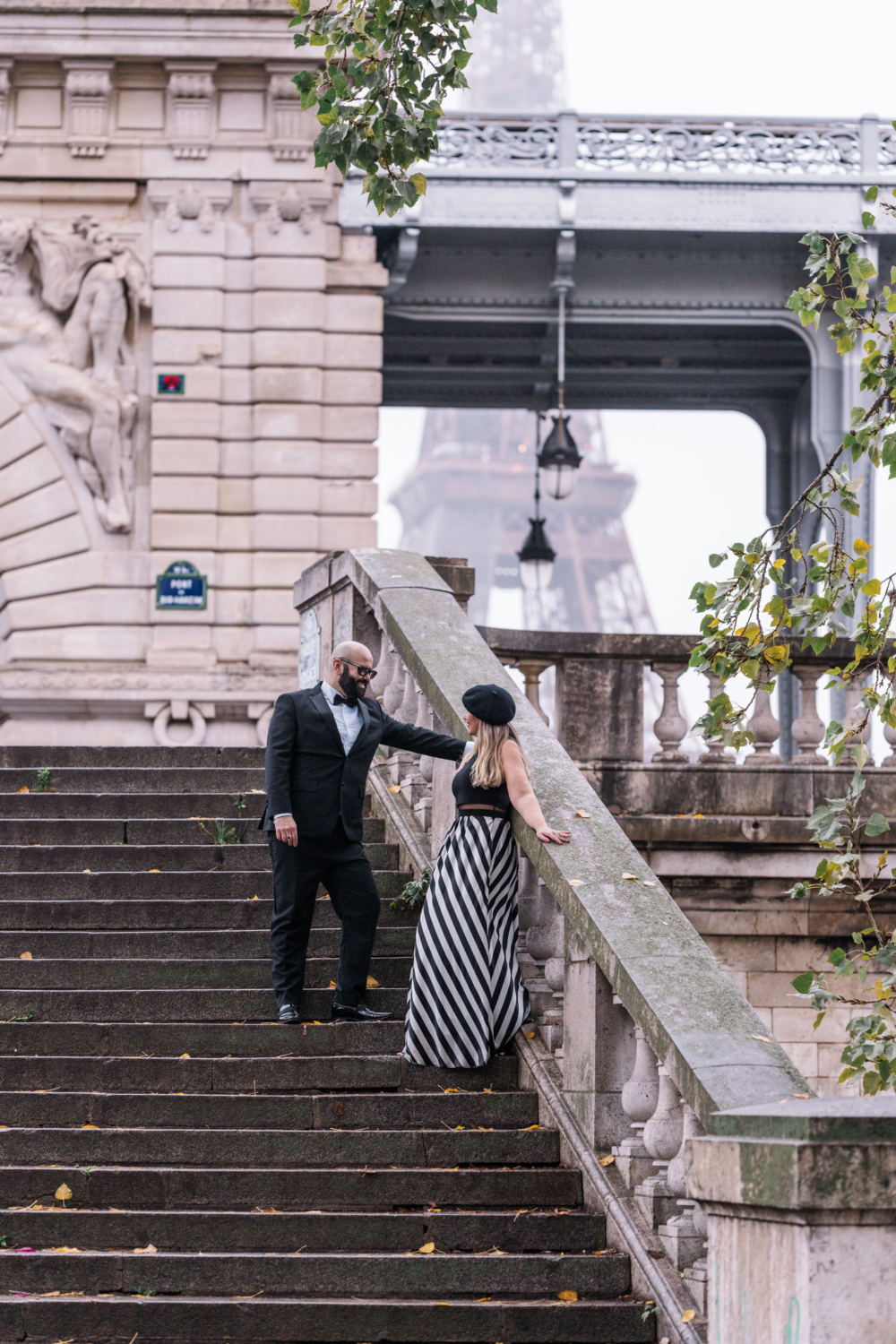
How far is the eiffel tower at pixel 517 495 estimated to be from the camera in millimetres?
74625

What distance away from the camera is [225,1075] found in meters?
5.86

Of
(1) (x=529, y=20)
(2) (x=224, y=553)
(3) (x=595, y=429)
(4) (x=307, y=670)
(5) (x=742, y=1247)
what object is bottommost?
(5) (x=742, y=1247)

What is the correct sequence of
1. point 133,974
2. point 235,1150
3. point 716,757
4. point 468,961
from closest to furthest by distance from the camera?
1. point 235,1150
2. point 468,961
3. point 133,974
4. point 716,757

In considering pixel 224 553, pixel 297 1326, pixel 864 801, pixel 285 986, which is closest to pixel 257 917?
pixel 285 986

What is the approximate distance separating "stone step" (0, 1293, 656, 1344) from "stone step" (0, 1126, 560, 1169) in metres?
0.72

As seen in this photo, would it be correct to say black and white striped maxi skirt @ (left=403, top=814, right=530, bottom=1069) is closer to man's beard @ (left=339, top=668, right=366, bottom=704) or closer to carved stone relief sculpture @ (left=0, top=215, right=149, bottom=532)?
man's beard @ (left=339, top=668, right=366, bottom=704)

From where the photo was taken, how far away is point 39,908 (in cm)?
705

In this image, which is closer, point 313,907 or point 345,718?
point 313,907

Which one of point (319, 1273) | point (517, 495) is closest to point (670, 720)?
point (319, 1273)

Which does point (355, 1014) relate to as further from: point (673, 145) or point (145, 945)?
point (673, 145)

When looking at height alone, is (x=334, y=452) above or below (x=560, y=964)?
above

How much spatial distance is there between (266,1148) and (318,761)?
164 cm

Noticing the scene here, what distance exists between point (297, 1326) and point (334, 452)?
39.2 feet

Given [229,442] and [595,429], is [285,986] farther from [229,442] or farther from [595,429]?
[595,429]
